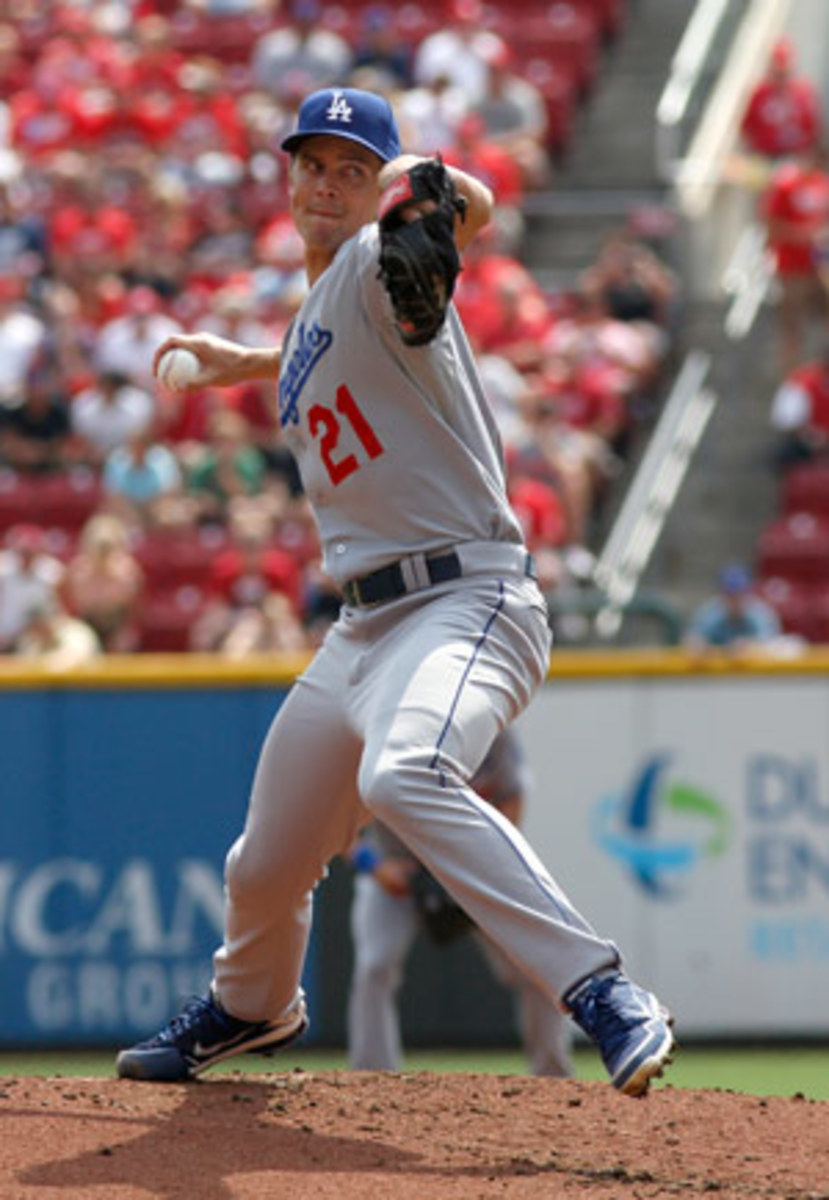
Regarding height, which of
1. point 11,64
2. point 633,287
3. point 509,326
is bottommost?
point 509,326

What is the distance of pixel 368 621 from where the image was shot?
5.37 m

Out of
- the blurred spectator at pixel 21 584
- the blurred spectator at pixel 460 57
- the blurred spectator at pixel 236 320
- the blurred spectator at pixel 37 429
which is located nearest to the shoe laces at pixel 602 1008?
the blurred spectator at pixel 21 584

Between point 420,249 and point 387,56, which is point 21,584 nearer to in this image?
point 387,56

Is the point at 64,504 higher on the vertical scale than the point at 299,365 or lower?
lower

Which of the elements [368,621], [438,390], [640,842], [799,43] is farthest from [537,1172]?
[799,43]

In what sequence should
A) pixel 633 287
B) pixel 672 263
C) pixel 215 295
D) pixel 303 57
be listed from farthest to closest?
pixel 303 57, pixel 672 263, pixel 215 295, pixel 633 287

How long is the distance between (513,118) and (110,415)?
3.68m

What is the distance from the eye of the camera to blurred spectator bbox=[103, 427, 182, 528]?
13266mm

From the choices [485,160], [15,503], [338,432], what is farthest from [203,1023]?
[485,160]

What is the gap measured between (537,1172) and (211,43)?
14026mm

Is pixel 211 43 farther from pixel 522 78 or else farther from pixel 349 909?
pixel 349 909

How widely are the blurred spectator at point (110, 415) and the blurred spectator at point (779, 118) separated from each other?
4.26 m

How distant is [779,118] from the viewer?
51.5ft

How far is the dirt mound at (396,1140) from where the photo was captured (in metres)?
4.93
